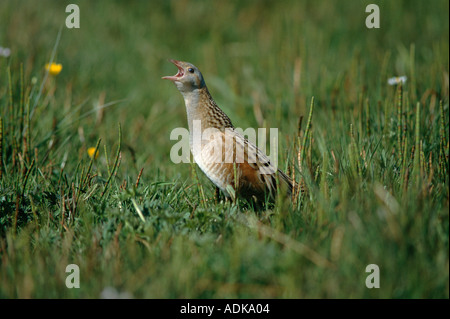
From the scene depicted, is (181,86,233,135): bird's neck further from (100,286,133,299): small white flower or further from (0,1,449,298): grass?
(100,286,133,299): small white flower

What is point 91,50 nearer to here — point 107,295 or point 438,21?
point 438,21

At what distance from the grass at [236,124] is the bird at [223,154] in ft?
0.48

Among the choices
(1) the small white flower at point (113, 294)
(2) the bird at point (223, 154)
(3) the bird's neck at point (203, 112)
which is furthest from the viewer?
(3) the bird's neck at point (203, 112)

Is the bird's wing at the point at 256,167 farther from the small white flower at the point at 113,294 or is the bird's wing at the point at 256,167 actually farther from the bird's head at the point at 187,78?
the small white flower at the point at 113,294

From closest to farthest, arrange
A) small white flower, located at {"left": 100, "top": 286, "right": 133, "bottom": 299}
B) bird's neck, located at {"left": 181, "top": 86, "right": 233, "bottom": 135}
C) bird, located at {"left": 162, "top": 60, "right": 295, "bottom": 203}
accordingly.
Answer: small white flower, located at {"left": 100, "top": 286, "right": 133, "bottom": 299} → bird, located at {"left": 162, "top": 60, "right": 295, "bottom": 203} → bird's neck, located at {"left": 181, "top": 86, "right": 233, "bottom": 135}

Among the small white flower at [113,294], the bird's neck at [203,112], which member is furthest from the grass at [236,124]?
the bird's neck at [203,112]

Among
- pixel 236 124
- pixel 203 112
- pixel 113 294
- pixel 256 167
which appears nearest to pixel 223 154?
pixel 256 167

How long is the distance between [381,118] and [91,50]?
13.3 feet

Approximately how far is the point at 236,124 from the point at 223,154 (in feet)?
6.98

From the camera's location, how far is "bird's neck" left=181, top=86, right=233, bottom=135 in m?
3.64

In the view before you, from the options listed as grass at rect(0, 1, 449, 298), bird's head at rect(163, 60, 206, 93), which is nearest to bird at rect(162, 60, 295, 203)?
bird's head at rect(163, 60, 206, 93)

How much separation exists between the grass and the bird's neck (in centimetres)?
41

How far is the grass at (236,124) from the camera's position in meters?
2.50

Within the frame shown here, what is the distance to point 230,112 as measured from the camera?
568 centimetres
